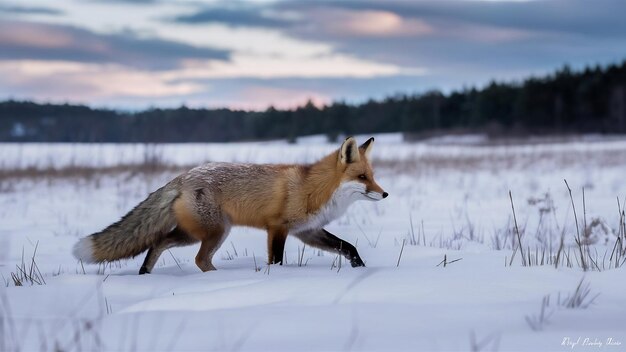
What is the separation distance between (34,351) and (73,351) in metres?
0.15

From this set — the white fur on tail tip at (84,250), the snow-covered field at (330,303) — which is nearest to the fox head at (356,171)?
the snow-covered field at (330,303)

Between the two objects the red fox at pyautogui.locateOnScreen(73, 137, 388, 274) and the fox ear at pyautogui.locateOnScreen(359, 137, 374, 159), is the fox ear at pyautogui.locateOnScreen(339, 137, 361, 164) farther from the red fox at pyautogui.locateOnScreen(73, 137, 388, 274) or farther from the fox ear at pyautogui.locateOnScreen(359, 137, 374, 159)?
the fox ear at pyautogui.locateOnScreen(359, 137, 374, 159)

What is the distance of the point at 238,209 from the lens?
5184 mm

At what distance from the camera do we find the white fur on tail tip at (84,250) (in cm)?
493

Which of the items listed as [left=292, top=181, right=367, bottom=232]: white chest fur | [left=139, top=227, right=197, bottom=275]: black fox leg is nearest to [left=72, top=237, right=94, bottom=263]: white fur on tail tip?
[left=139, top=227, right=197, bottom=275]: black fox leg

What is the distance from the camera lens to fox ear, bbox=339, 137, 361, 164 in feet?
17.0

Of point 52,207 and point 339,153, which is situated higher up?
point 339,153

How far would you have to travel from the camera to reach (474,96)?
264ft

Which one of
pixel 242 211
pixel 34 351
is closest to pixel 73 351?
pixel 34 351

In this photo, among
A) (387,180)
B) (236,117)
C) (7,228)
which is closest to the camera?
(7,228)

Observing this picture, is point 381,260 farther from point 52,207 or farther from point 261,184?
point 52,207

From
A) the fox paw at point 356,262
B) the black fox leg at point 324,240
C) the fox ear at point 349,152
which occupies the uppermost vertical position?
the fox ear at point 349,152

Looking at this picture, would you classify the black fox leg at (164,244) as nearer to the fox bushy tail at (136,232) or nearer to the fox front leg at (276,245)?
the fox bushy tail at (136,232)

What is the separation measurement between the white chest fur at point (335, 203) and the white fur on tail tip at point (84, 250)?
66.9 inches
